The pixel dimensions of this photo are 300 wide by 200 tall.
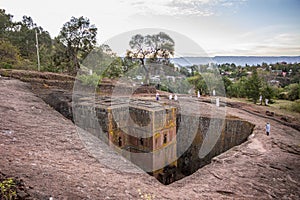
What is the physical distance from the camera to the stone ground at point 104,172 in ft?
11.8

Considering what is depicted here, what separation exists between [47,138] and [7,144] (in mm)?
992

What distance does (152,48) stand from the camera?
18.4 m

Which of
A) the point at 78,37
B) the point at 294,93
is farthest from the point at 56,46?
the point at 294,93

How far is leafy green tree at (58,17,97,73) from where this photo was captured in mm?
18109

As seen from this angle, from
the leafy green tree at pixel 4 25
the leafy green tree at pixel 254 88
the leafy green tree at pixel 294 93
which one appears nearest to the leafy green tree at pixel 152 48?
the leafy green tree at pixel 254 88

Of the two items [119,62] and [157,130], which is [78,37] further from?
[157,130]

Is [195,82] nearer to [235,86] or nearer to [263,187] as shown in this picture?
[235,86]

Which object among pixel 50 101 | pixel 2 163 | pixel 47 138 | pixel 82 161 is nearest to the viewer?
pixel 2 163

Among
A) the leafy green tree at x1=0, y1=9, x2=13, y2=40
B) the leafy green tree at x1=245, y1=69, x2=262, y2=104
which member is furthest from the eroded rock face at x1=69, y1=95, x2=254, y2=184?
the leafy green tree at x1=0, y1=9, x2=13, y2=40

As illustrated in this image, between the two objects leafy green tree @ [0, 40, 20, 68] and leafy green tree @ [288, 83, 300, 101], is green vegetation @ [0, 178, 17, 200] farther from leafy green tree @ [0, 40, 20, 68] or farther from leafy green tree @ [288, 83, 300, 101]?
leafy green tree @ [288, 83, 300, 101]

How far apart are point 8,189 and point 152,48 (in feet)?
53.8

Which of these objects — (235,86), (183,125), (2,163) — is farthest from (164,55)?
(2,163)

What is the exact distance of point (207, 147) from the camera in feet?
34.2

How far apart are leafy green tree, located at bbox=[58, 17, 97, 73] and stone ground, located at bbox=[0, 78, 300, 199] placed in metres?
13.1
